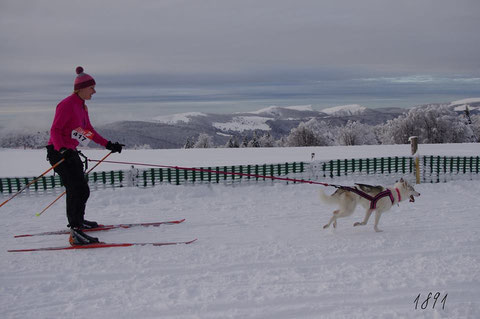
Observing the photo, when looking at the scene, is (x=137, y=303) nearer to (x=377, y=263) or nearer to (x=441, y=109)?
(x=377, y=263)

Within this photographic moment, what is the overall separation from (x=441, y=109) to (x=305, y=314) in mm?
50710

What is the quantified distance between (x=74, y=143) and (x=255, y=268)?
10.4 feet

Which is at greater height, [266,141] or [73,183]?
[73,183]

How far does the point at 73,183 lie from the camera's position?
→ 537 cm

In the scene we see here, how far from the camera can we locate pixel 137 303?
352 centimetres

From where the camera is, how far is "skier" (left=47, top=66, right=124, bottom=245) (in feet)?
16.9

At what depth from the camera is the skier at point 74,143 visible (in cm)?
516

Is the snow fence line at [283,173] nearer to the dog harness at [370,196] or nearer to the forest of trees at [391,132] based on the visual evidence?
the dog harness at [370,196]

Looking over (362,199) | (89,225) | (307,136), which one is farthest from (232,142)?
(362,199)

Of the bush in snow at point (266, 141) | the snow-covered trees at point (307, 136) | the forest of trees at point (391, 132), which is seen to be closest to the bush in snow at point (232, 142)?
the forest of trees at point (391, 132)

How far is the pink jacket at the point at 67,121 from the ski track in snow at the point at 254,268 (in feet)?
4.96

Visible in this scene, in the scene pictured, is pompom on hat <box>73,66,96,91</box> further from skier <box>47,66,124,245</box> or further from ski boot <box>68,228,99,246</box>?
ski boot <box>68,228,99,246</box>

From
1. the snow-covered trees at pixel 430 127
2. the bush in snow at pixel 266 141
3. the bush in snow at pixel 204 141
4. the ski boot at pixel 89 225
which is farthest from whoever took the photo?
the bush in snow at pixel 204 141

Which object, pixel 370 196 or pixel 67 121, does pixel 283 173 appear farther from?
pixel 67 121
